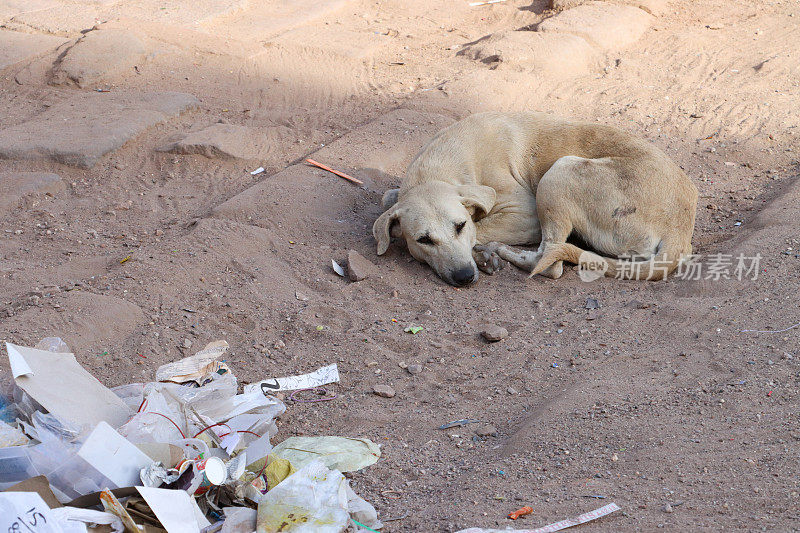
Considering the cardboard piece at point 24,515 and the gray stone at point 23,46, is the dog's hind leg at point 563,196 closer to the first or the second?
the cardboard piece at point 24,515

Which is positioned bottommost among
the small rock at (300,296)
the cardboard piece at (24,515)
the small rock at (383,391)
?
the small rock at (383,391)

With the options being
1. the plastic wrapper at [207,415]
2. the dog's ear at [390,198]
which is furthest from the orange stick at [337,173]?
the plastic wrapper at [207,415]

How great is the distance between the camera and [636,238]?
479 cm

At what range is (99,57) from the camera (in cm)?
762

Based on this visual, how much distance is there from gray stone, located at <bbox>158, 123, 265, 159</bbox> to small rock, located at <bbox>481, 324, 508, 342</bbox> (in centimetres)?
322

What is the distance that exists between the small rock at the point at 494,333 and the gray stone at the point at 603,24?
533 centimetres

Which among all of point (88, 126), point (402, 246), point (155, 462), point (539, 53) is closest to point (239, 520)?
point (155, 462)

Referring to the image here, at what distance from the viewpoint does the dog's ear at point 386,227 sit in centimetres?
503

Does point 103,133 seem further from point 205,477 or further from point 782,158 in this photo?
point 782,158

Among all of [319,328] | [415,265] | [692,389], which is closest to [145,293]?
[319,328]

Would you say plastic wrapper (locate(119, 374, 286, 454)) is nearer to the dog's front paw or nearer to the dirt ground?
the dirt ground

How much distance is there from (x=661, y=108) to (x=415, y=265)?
143 inches

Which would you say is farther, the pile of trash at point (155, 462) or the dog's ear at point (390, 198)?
the dog's ear at point (390, 198)

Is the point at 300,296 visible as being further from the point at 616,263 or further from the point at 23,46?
the point at 23,46
